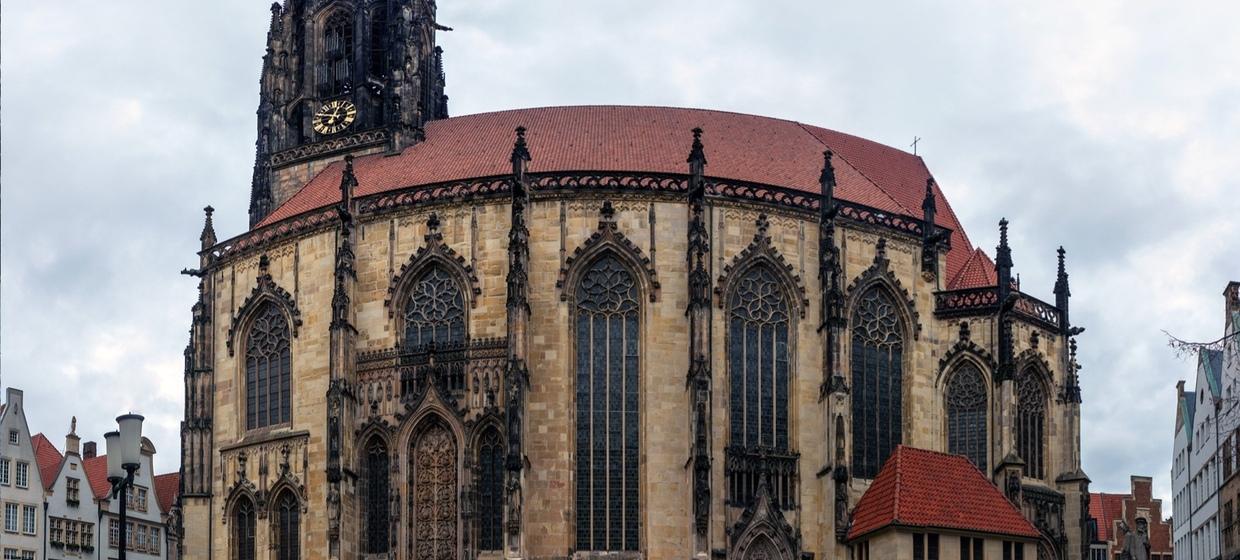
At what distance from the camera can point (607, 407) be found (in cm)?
4922

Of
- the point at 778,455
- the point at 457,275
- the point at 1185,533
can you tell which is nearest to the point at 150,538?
the point at 457,275

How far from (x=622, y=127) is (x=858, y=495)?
14600 mm

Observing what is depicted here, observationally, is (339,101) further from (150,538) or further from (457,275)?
(150,538)

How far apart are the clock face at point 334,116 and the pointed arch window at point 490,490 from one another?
15432mm

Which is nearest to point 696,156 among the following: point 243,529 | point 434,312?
point 434,312

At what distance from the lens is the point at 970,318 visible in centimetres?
5272

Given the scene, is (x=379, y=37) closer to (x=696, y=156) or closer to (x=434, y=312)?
(x=434, y=312)

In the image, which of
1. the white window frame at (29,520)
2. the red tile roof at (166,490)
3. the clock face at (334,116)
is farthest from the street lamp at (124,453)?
the red tile roof at (166,490)

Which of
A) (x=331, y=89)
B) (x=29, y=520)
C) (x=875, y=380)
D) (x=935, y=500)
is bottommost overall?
(x=29, y=520)

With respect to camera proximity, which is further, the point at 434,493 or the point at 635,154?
the point at 635,154

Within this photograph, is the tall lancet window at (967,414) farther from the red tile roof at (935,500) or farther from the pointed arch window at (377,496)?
the pointed arch window at (377,496)

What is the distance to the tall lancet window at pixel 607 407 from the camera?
48500 mm

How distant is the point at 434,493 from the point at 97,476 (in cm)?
2364

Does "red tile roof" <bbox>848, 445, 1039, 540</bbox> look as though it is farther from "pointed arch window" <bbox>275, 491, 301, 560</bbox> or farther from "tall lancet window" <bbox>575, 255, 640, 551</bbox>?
"pointed arch window" <bbox>275, 491, 301, 560</bbox>
